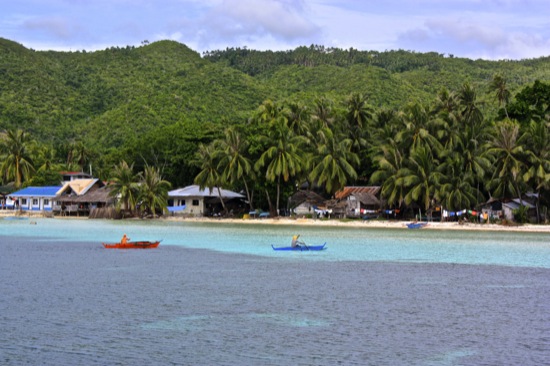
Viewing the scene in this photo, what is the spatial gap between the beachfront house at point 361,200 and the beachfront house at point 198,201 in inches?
467

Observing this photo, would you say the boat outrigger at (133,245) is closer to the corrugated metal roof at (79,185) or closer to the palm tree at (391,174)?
the palm tree at (391,174)

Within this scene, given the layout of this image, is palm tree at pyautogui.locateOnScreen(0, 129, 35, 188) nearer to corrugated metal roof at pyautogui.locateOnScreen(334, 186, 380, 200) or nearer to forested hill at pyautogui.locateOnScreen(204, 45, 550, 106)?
corrugated metal roof at pyautogui.locateOnScreen(334, 186, 380, 200)

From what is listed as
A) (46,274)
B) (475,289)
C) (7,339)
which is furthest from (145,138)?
(7,339)

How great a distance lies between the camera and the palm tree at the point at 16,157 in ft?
258

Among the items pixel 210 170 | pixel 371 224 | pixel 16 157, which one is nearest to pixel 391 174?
pixel 371 224

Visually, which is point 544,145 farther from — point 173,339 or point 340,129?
point 173,339

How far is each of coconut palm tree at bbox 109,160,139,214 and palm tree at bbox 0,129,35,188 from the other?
18782 millimetres

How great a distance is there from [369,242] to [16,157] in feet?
170

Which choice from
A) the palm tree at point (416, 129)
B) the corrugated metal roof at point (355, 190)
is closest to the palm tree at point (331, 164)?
the corrugated metal roof at point (355, 190)

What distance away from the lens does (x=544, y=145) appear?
51.8 metres

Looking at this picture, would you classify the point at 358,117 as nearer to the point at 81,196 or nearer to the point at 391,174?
the point at 391,174

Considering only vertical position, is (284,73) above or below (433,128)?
above

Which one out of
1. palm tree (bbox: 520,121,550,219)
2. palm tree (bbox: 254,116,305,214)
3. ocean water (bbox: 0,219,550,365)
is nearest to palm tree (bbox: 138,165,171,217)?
palm tree (bbox: 254,116,305,214)

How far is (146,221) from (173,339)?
52.4 metres
